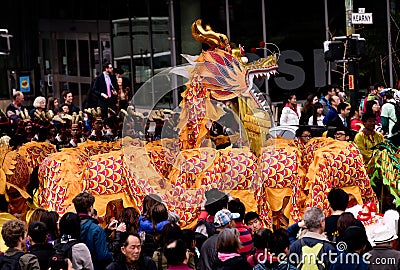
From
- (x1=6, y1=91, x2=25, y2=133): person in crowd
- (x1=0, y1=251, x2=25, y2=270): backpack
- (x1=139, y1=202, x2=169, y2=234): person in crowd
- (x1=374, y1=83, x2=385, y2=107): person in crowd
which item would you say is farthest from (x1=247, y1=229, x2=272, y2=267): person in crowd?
(x1=374, y1=83, x2=385, y2=107): person in crowd

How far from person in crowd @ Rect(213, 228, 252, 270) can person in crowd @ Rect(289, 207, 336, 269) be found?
45 cm

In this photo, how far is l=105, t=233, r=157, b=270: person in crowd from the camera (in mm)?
10117

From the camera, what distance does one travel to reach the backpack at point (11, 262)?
1012 centimetres

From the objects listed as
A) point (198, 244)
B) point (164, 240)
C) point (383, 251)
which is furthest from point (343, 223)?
point (198, 244)

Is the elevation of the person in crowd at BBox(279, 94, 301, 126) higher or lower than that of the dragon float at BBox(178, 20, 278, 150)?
lower

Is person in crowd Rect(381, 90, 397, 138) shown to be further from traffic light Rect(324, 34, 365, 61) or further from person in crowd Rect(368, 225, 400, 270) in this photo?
person in crowd Rect(368, 225, 400, 270)

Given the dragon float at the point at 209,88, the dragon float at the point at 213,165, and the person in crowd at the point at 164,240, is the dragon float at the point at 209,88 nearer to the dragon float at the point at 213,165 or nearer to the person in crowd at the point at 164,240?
the dragon float at the point at 213,165

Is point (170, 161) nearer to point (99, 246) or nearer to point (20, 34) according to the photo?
point (99, 246)

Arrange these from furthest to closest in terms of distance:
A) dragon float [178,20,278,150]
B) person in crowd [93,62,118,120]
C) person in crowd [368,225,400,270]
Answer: person in crowd [93,62,118,120] < dragon float [178,20,278,150] < person in crowd [368,225,400,270]

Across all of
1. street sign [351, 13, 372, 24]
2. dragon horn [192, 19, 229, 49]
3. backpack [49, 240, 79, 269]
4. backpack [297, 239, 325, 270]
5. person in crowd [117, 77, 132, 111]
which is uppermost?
street sign [351, 13, 372, 24]

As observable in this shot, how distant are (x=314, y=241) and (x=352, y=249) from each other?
431 millimetres

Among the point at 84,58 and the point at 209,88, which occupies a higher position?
the point at 84,58

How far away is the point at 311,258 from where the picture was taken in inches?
396

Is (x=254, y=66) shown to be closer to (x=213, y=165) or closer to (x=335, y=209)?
(x=213, y=165)
